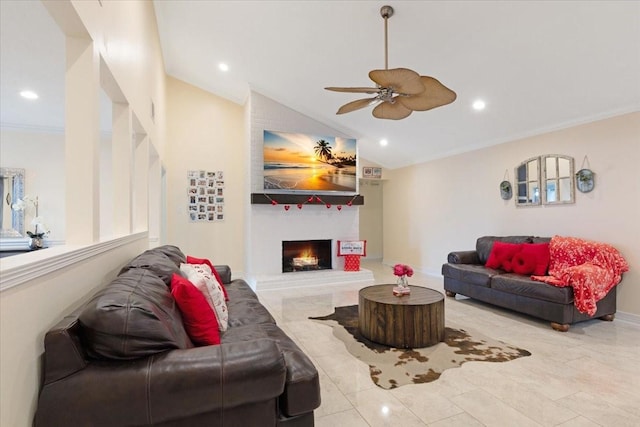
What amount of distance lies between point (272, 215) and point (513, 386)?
14.1 ft

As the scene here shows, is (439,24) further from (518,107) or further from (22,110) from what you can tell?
(22,110)

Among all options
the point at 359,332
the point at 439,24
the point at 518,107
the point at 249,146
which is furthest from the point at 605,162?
the point at 249,146

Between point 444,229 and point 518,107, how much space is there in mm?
2654

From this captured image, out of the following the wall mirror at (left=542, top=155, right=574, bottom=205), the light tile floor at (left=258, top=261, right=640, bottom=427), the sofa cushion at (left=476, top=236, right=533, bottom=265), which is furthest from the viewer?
the sofa cushion at (left=476, top=236, right=533, bottom=265)

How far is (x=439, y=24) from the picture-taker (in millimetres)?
3172

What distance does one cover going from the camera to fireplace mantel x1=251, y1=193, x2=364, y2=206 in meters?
5.52

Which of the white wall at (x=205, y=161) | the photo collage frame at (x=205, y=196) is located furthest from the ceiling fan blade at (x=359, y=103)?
the photo collage frame at (x=205, y=196)

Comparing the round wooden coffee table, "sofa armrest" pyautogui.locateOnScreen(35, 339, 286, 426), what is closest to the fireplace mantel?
the round wooden coffee table

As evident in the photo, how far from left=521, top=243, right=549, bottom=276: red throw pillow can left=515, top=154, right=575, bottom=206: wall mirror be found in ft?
2.42

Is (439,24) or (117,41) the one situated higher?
(439,24)

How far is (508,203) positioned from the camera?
4.96m

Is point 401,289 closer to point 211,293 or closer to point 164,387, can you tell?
point 211,293

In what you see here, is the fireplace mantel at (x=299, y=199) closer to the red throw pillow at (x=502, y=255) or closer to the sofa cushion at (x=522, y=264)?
the red throw pillow at (x=502, y=255)

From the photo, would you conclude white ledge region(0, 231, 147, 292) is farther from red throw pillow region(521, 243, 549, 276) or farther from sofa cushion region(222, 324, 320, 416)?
red throw pillow region(521, 243, 549, 276)
